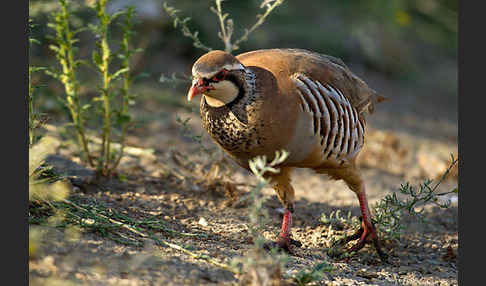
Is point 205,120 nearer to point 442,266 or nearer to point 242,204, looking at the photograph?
point 242,204

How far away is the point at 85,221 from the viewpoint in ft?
9.60

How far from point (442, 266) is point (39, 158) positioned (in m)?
2.68

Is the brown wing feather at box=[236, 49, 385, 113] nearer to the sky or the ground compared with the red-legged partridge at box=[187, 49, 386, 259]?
nearer to the sky

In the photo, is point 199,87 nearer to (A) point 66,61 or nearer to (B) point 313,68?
(B) point 313,68

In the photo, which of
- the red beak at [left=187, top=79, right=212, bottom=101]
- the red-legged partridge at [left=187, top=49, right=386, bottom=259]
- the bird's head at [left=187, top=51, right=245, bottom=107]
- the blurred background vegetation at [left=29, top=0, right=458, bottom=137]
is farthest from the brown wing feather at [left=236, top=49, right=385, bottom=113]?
the blurred background vegetation at [left=29, top=0, right=458, bottom=137]

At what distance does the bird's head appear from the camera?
2.90 metres

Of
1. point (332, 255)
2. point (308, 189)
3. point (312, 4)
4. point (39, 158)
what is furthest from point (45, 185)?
point (312, 4)

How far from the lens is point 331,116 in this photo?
3.31 meters

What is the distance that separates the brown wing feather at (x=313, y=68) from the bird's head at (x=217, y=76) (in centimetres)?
27

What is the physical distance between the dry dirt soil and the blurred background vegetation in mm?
1462

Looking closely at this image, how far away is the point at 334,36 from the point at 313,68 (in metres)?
5.77

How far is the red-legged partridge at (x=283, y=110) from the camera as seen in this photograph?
2.98 m

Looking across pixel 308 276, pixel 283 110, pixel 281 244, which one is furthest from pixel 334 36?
pixel 308 276

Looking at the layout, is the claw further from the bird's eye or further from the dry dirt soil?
the bird's eye
